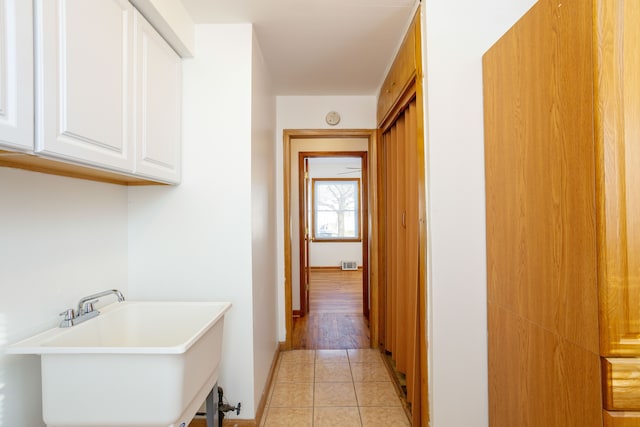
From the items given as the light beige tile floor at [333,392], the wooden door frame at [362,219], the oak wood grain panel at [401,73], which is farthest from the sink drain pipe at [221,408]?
the wooden door frame at [362,219]

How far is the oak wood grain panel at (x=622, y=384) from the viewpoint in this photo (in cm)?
90

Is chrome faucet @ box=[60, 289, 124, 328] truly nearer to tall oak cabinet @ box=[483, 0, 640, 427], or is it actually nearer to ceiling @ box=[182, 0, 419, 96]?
ceiling @ box=[182, 0, 419, 96]

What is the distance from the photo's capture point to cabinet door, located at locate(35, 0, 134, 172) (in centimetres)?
90

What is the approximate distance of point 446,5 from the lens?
1591 mm

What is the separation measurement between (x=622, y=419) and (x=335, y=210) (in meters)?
6.77

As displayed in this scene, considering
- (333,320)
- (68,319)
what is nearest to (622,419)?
(68,319)

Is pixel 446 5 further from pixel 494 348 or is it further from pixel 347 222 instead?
pixel 347 222

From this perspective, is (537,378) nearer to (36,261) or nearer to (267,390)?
(267,390)

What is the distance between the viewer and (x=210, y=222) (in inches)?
73.8

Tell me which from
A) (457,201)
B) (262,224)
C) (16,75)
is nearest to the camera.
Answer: (16,75)

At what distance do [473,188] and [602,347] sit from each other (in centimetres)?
82

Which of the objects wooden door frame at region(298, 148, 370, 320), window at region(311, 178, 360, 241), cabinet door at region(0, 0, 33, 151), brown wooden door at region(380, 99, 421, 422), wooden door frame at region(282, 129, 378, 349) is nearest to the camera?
cabinet door at region(0, 0, 33, 151)

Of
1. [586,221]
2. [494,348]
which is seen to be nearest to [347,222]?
[494,348]

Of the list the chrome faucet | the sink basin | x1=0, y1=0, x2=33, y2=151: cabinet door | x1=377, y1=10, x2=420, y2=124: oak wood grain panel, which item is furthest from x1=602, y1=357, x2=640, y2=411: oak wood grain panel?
the chrome faucet
